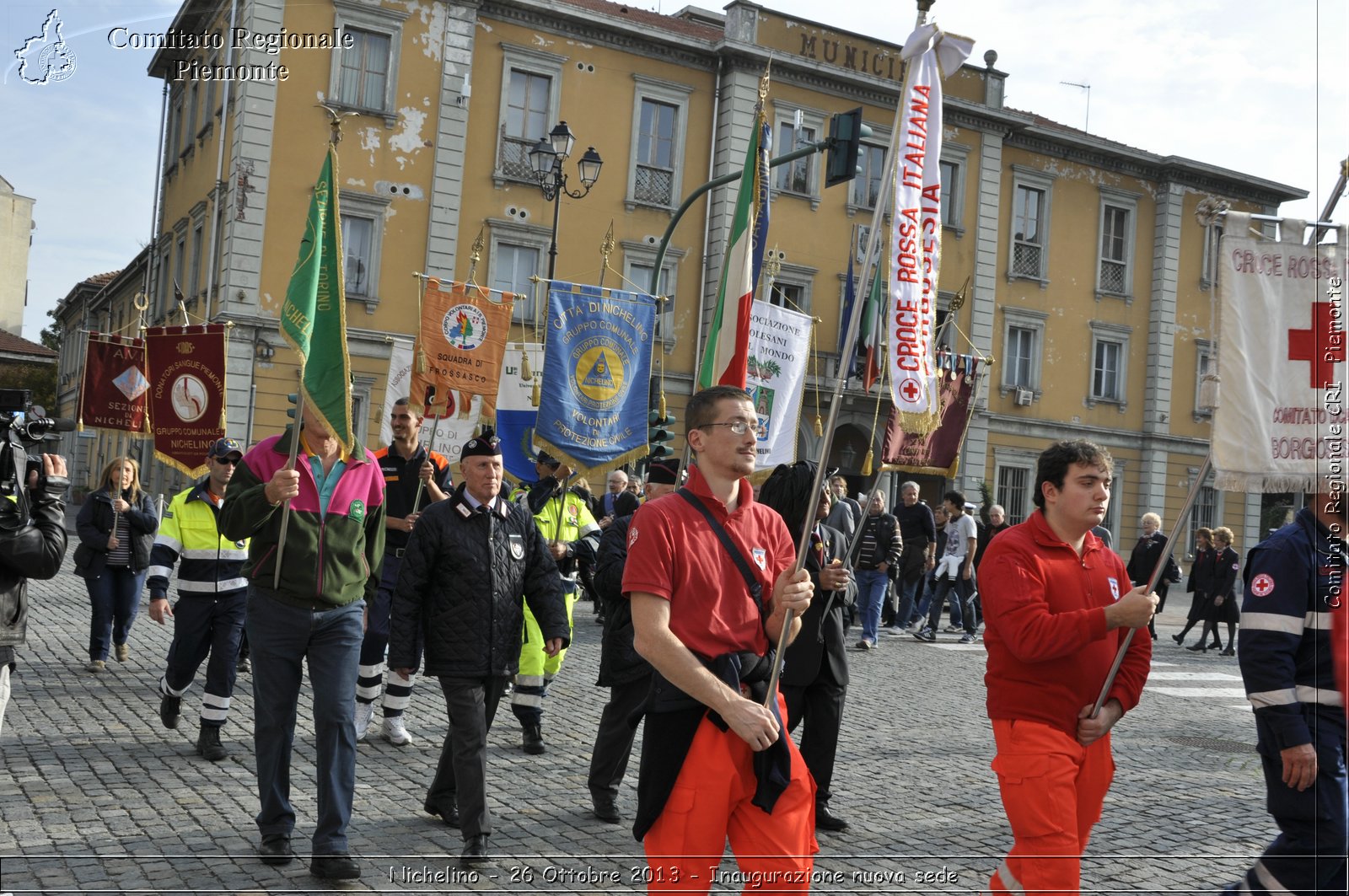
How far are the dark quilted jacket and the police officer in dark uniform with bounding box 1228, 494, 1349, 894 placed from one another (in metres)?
3.17

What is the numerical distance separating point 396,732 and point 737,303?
3651 millimetres

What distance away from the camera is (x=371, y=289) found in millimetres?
25141

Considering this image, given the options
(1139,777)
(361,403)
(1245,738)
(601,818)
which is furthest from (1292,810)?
(361,403)

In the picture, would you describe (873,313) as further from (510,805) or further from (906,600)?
(510,805)

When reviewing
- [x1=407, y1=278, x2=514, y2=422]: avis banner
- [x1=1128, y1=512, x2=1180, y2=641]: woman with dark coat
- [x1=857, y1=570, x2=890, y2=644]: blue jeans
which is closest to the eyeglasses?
[x1=407, y1=278, x2=514, y2=422]: avis banner

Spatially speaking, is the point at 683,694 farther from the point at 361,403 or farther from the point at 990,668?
the point at 361,403

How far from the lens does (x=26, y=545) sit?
418cm

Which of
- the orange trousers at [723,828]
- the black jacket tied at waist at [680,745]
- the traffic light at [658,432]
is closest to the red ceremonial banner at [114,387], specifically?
the traffic light at [658,432]

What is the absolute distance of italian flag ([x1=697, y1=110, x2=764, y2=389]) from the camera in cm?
586

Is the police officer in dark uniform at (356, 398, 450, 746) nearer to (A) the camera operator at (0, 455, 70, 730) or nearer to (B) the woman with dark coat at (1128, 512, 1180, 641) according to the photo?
(A) the camera operator at (0, 455, 70, 730)

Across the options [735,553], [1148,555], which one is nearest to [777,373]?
[735,553]

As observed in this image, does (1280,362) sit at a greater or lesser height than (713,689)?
greater

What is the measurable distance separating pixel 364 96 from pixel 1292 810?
23.6 metres

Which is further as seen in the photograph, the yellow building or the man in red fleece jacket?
the yellow building
